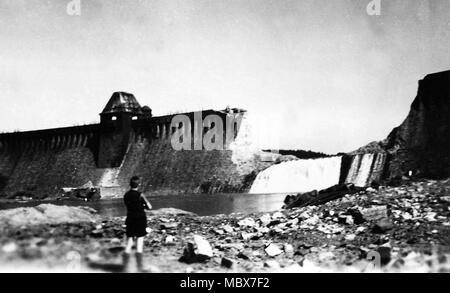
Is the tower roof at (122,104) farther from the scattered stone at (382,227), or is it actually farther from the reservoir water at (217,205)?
the scattered stone at (382,227)

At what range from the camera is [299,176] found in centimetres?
4153

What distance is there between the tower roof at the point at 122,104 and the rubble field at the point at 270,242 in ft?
156

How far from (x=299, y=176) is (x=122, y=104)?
26801mm

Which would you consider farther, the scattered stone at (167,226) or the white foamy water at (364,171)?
the white foamy water at (364,171)

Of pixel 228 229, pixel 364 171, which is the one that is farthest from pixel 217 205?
pixel 228 229

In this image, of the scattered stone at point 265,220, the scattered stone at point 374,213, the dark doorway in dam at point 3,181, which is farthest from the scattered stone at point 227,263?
the dark doorway in dam at point 3,181

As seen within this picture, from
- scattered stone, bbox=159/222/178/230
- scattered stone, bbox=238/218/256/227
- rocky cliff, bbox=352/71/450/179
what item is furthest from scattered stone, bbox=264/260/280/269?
rocky cliff, bbox=352/71/450/179

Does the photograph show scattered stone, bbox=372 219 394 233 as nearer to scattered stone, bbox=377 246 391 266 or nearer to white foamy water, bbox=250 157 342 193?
scattered stone, bbox=377 246 391 266

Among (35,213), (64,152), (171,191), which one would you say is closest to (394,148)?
(171,191)

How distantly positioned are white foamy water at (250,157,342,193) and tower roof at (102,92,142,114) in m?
21.2

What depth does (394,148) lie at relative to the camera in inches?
1335

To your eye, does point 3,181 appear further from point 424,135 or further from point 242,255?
point 242,255

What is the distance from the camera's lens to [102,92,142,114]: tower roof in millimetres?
57625

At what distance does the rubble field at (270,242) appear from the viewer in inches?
286
